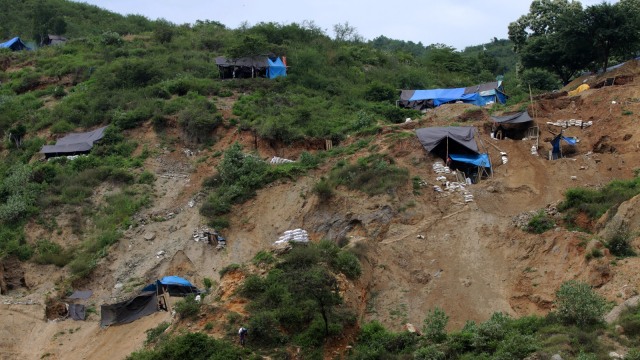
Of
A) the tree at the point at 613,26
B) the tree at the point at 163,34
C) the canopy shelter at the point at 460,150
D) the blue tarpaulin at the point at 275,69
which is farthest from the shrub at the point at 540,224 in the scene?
the tree at the point at 163,34

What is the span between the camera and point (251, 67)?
45188 mm

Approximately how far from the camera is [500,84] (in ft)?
139

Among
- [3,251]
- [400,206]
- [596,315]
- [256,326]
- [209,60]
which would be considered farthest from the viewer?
[209,60]

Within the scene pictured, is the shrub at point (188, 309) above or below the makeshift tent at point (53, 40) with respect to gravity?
below

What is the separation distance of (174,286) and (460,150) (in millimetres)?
12249

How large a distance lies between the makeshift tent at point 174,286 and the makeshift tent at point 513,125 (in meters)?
14.5

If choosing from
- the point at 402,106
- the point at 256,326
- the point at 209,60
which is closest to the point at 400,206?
the point at 256,326

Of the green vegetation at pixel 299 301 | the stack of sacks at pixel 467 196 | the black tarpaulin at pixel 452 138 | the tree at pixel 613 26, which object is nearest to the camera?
the green vegetation at pixel 299 301

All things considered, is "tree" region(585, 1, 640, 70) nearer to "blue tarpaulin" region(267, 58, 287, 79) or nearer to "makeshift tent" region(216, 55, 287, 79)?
"blue tarpaulin" region(267, 58, 287, 79)

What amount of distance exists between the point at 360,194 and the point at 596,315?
12252 millimetres

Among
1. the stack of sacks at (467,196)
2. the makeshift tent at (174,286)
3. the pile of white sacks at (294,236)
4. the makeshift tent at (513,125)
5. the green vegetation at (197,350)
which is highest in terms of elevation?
the makeshift tent at (513,125)

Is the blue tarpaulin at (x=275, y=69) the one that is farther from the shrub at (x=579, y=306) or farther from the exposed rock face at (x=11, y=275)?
the shrub at (x=579, y=306)

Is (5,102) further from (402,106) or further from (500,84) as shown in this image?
(500,84)

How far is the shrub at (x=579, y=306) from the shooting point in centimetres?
2067
